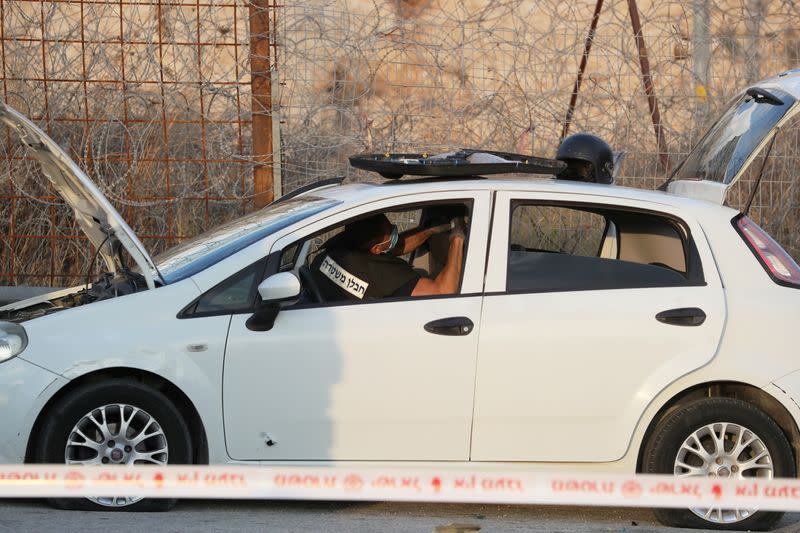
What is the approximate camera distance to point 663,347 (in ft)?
17.0

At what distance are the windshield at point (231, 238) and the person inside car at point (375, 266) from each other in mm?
228

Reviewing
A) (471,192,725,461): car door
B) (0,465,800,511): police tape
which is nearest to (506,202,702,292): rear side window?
(471,192,725,461): car door

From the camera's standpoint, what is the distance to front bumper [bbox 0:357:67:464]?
5.02 m

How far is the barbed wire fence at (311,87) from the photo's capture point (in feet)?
31.6

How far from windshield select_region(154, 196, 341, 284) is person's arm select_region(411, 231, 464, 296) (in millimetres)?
554

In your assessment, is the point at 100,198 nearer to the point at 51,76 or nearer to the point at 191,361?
the point at 191,361

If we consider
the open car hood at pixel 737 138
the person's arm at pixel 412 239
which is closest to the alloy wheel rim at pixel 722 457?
the open car hood at pixel 737 138

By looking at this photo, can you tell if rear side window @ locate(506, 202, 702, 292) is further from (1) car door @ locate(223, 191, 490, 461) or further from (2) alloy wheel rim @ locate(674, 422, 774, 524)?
(2) alloy wheel rim @ locate(674, 422, 774, 524)

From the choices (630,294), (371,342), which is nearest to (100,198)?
(371,342)

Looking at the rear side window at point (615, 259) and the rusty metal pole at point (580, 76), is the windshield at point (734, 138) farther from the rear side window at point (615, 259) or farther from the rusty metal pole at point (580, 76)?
the rusty metal pole at point (580, 76)

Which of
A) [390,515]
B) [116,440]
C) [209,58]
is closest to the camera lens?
[116,440]

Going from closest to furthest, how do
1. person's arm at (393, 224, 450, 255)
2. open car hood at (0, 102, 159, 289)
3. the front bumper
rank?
1. the front bumper
2. open car hood at (0, 102, 159, 289)
3. person's arm at (393, 224, 450, 255)

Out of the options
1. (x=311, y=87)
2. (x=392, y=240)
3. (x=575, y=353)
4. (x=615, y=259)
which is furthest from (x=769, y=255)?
(x=311, y=87)

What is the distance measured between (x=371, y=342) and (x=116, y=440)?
1155 millimetres
